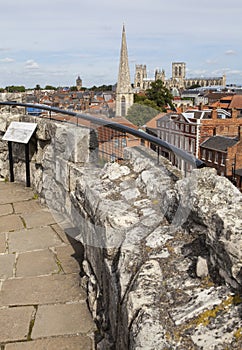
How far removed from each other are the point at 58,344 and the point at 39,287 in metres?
0.70

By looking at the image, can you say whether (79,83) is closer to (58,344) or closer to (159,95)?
(159,95)

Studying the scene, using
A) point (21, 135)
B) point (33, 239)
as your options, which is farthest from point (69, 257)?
point (21, 135)

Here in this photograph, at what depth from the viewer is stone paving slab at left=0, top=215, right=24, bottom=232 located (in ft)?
13.6

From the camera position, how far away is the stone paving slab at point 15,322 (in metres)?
2.56

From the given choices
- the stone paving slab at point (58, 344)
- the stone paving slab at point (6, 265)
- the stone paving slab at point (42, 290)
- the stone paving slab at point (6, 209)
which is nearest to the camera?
the stone paving slab at point (58, 344)

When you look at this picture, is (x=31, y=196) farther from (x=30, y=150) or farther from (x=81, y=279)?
(x=81, y=279)

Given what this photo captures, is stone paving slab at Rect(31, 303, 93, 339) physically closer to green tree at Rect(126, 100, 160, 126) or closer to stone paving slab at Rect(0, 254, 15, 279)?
stone paving slab at Rect(0, 254, 15, 279)

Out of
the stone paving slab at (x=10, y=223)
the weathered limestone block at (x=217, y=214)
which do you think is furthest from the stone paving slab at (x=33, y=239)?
the weathered limestone block at (x=217, y=214)

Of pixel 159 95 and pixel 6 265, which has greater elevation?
pixel 159 95

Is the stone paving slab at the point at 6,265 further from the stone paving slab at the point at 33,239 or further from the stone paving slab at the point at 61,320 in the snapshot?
the stone paving slab at the point at 61,320

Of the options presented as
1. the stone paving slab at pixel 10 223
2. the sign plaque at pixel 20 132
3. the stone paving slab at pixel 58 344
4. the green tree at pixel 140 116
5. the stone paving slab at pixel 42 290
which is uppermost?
the green tree at pixel 140 116

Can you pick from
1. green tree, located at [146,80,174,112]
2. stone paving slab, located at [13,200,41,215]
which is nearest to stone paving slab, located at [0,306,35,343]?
stone paving slab, located at [13,200,41,215]

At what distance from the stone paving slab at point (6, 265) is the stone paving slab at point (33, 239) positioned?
108 mm

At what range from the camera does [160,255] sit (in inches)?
77.7
